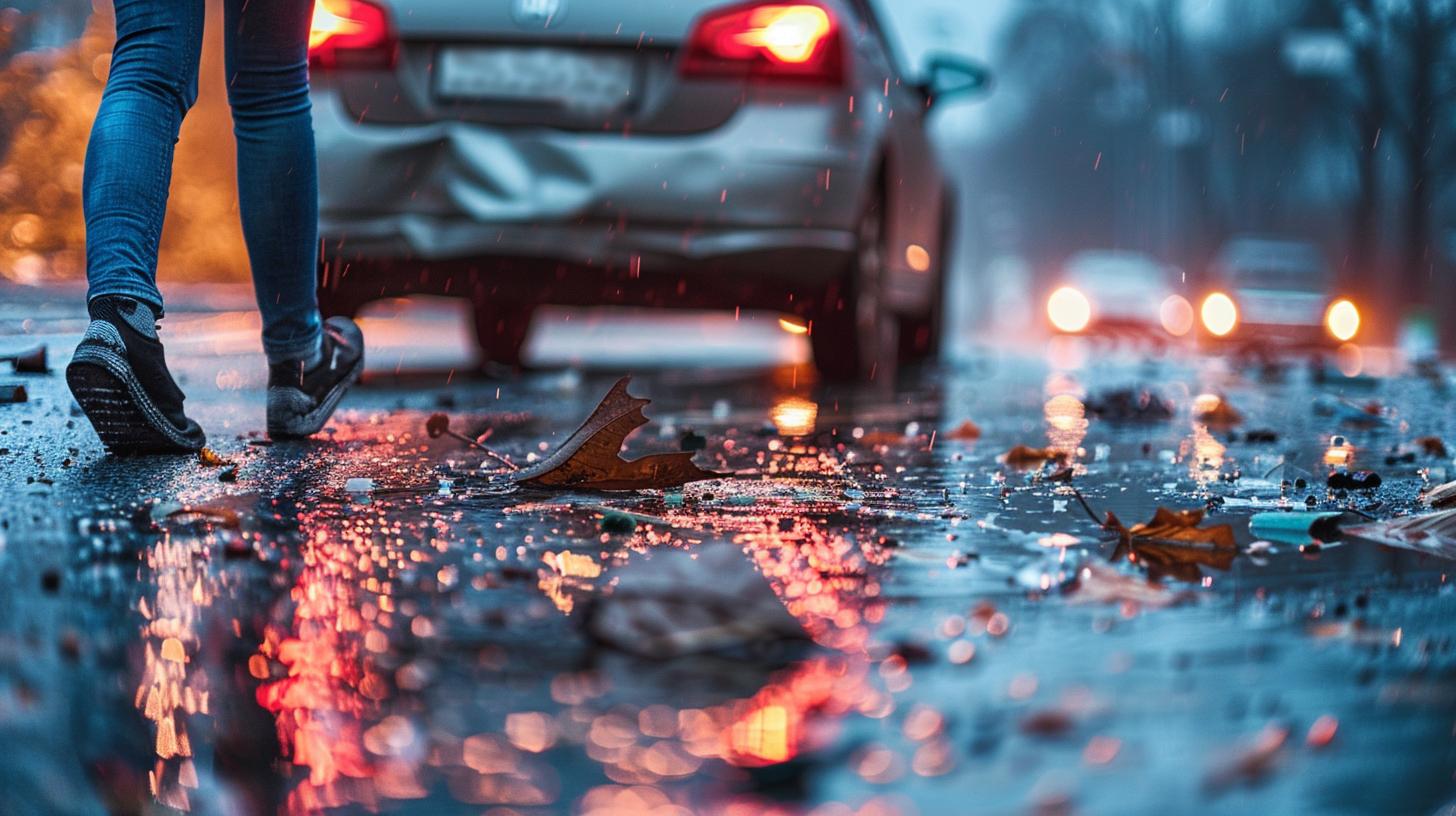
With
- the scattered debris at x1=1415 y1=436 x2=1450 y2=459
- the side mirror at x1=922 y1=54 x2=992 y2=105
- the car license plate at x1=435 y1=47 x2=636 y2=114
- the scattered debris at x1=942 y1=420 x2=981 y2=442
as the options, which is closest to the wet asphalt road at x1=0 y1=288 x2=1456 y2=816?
the scattered debris at x1=1415 y1=436 x2=1450 y2=459

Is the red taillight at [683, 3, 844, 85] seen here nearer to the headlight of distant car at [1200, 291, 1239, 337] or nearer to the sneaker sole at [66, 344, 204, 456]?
the sneaker sole at [66, 344, 204, 456]

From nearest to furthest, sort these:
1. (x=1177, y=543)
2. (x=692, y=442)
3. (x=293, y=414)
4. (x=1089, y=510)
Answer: (x=1177, y=543), (x=1089, y=510), (x=293, y=414), (x=692, y=442)

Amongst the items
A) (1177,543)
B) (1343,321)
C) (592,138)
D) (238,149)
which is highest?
(1343,321)

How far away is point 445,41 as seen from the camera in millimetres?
5660

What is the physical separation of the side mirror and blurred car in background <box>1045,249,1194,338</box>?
2217 centimetres

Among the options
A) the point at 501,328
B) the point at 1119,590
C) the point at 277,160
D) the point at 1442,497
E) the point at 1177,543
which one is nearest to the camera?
the point at 1119,590

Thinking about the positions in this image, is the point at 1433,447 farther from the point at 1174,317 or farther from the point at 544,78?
the point at 1174,317

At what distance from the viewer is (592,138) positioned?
563cm

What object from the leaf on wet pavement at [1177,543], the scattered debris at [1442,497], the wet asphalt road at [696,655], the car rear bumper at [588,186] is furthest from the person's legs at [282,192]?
the scattered debris at [1442,497]

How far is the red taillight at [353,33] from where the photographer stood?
569 cm

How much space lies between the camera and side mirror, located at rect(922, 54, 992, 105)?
798 centimetres

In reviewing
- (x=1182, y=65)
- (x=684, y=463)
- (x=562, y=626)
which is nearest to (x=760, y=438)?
(x=684, y=463)

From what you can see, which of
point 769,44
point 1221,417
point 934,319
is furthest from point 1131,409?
point 934,319

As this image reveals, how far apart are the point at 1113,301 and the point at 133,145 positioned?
29.3 m
